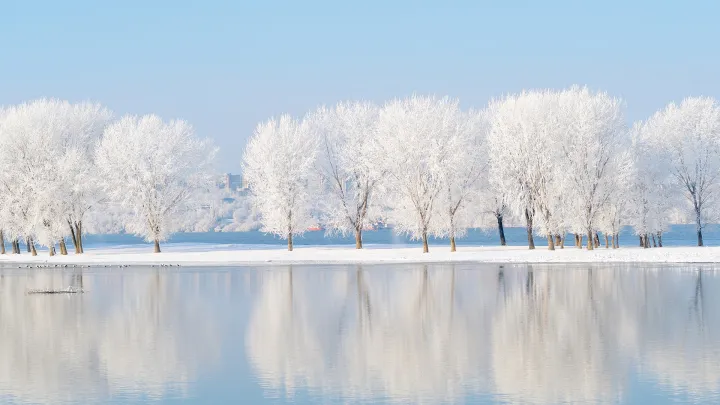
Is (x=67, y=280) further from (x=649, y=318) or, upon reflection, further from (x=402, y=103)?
(x=402, y=103)

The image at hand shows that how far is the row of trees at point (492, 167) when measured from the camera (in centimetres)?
7144

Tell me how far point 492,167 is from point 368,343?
177ft

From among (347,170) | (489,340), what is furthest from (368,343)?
(347,170)

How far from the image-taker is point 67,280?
49.3m

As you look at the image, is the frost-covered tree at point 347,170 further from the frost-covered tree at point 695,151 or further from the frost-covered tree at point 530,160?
the frost-covered tree at point 695,151

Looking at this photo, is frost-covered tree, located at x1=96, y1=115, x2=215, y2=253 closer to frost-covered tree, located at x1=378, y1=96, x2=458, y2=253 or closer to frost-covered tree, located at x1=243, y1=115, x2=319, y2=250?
frost-covered tree, located at x1=243, y1=115, x2=319, y2=250

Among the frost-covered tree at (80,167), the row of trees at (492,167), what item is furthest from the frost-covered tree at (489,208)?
the frost-covered tree at (80,167)

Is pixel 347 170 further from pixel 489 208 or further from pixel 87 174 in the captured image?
pixel 87 174

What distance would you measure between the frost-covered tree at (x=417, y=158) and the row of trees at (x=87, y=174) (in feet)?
58.7

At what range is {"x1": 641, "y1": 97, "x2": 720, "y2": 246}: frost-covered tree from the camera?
7981cm

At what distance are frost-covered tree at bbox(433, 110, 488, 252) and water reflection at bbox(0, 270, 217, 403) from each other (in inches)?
1388

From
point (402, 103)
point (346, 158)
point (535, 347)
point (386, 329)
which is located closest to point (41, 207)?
point (346, 158)

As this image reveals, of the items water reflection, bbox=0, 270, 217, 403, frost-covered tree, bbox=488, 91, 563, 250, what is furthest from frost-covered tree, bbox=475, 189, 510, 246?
water reflection, bbox=0, 270, 217, 403

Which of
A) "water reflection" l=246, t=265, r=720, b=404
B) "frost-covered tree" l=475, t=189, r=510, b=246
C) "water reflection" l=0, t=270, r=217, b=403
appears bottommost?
"water reflection" l=246, t=265, r=720, b=404
